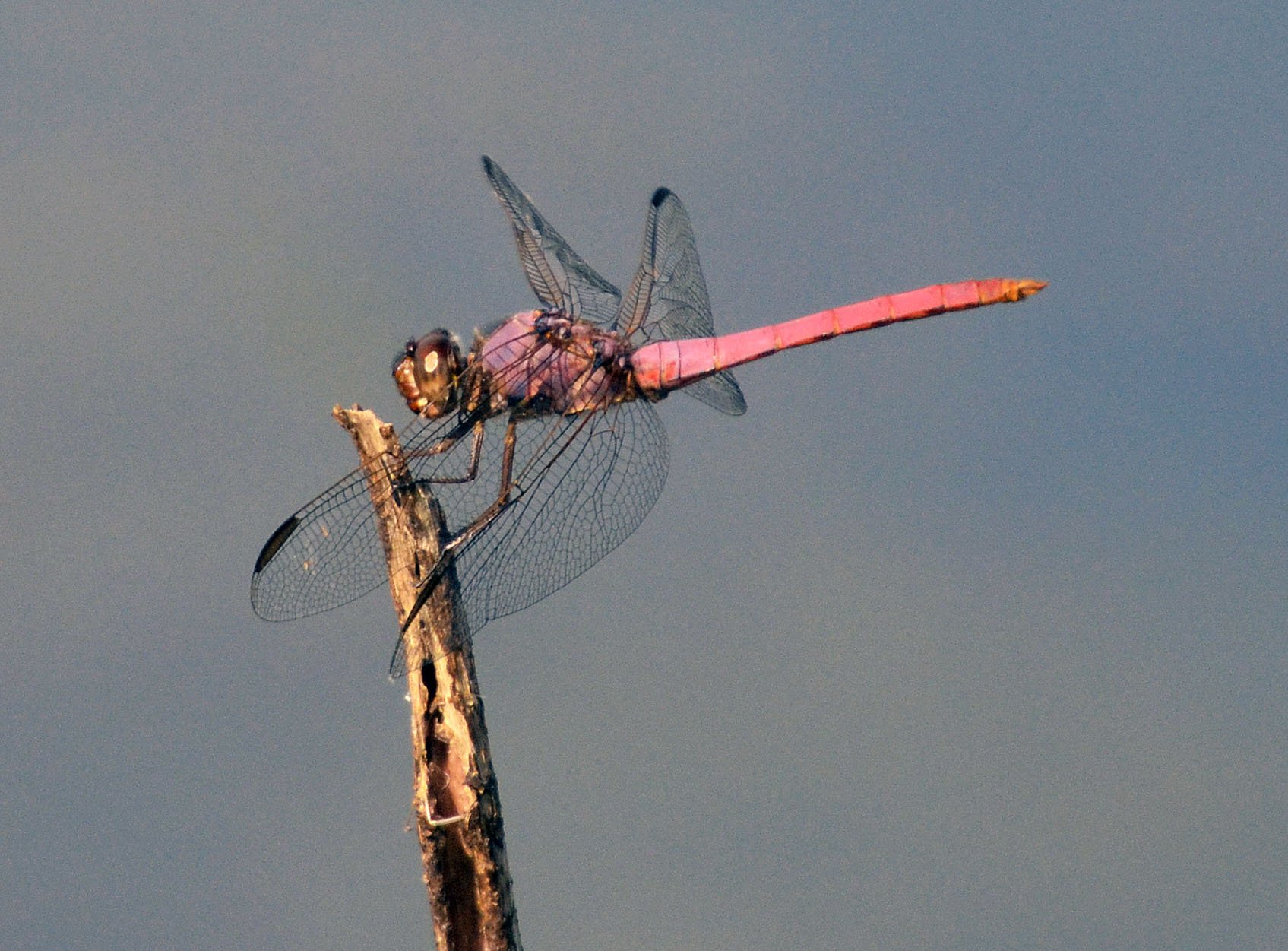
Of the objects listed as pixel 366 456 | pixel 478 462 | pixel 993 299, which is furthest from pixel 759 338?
pixel 366 456

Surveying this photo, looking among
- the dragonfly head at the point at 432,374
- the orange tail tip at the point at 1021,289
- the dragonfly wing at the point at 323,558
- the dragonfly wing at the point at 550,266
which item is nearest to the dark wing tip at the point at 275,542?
the dragonfly wing at the point at 323,558

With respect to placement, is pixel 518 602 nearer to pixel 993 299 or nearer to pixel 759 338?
pixel 759 338

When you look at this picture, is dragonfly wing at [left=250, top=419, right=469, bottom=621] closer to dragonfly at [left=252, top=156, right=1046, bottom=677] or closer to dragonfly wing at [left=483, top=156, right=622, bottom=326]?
dragonfly at [left=252, top=156, right=1046, bottom=677]

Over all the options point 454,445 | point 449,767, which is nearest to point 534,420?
point 454,445

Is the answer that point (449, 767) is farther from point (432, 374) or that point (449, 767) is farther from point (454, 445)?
point (432, 374)

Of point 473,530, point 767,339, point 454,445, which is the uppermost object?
point 767,339

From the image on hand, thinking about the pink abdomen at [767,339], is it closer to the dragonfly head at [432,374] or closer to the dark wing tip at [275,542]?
the dragonfly head at [432,374]
